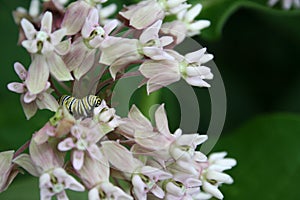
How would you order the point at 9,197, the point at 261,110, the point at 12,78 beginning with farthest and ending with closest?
the point at 261,110
the point at 12,78
the point at 9,197

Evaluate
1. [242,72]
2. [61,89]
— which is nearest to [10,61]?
[61,89]

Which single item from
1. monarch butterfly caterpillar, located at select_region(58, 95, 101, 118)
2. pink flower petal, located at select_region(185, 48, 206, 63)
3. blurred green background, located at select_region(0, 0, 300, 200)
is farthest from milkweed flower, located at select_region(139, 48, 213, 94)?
blurred green background, located at select_region(0, 0, 300, 200)

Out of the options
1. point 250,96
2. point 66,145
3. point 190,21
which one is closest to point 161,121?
point 66,145

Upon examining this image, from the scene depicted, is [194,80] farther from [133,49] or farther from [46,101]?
[46,101]

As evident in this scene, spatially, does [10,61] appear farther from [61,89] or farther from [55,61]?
[55,61]

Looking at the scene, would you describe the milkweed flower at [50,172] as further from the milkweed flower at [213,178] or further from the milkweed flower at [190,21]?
the milkweed flower at [190,21]
